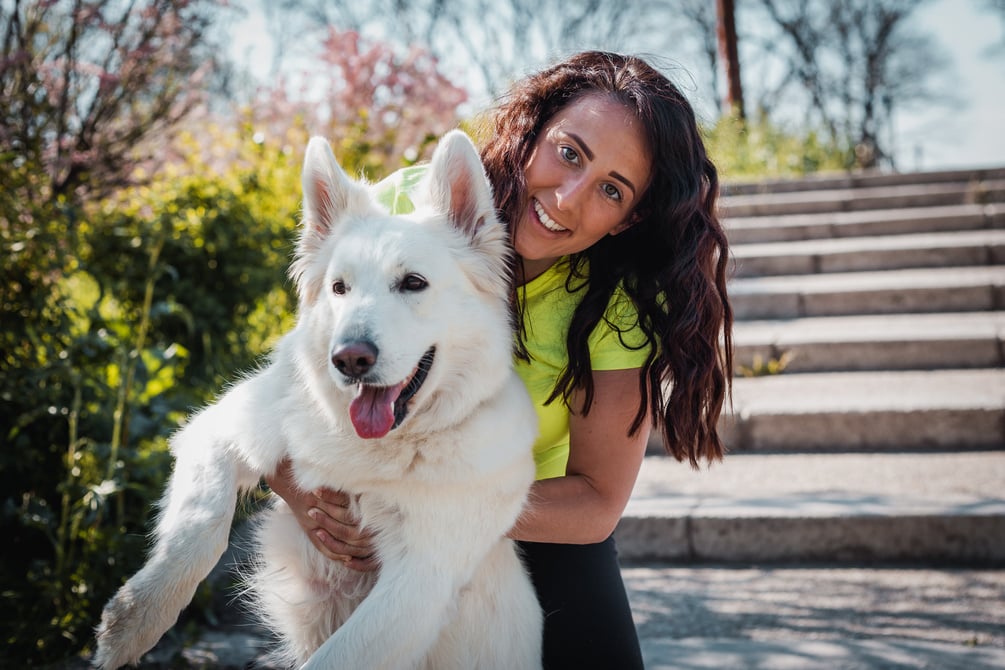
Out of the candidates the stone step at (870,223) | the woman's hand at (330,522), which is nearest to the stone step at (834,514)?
the woman's hand at (330,522)

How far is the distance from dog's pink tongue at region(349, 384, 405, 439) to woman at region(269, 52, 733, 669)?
0.54 metres

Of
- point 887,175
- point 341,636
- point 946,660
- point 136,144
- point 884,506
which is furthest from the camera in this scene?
point 887,175

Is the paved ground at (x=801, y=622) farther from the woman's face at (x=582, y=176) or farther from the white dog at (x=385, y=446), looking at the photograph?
the woman's face at (x=582, y=176)

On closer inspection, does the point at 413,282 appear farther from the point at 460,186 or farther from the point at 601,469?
the point at 601,469

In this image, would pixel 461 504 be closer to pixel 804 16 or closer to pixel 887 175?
pixel 887 175

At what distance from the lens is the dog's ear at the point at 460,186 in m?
2.20

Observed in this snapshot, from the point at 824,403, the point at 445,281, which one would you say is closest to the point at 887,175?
the point at 824,403

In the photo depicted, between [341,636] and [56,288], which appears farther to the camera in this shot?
[56,288]

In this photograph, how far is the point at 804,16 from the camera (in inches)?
945

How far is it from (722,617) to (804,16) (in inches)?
977

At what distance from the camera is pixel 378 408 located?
6.37 ft

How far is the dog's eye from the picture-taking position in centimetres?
208

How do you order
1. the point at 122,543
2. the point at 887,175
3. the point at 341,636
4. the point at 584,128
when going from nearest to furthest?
1. the point at 341,636
2. the point at 584,128
3. the point at 122,543
4. the point at 887,175

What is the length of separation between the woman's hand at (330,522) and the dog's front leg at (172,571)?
0.19 meters
